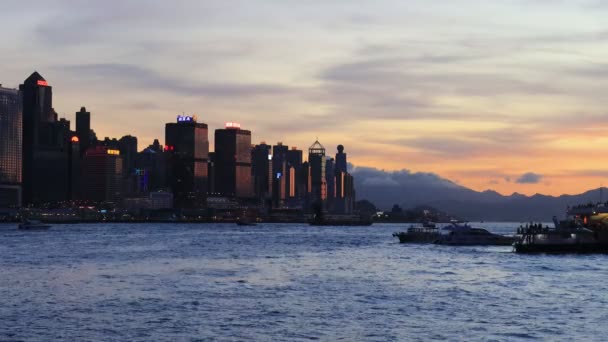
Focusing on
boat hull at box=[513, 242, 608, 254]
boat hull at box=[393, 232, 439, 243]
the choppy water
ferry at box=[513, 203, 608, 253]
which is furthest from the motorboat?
the choppy water

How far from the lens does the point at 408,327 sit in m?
58.2

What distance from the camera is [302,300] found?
73.4 metres

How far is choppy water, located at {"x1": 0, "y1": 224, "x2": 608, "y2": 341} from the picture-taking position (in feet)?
185

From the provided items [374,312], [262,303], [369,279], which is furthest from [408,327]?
[369,279]

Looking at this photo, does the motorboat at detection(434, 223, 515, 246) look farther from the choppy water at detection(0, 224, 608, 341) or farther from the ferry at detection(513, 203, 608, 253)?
the choppy water at detection(0, 224, 608, 341)

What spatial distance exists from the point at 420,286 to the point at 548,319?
80.5ft

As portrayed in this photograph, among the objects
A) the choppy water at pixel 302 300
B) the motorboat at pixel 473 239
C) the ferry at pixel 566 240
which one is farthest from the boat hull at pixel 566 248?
the motorboat at pixel 473 239

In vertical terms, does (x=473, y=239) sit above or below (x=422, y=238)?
above

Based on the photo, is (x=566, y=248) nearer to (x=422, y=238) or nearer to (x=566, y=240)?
(x=566, y=240)

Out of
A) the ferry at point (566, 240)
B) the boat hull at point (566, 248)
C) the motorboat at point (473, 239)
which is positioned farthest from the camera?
the motorboat at point (473, 239)

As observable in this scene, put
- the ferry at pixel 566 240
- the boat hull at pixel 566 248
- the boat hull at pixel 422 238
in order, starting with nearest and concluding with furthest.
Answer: the boat hull at pixel 566 248, the ferry at pixel 566 240, the boat hull at pixel 422 238

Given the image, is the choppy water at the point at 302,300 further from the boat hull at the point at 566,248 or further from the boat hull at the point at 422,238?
the boat hull at the point at 422,238

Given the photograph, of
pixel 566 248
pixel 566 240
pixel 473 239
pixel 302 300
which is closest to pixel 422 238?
pixel 473 239

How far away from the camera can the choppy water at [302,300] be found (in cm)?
5628
